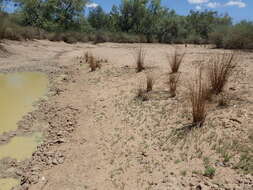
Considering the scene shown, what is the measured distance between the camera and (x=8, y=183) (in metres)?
2.88

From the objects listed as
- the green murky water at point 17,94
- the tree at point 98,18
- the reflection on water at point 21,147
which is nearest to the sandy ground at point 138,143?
the reflection on water at point 21,147

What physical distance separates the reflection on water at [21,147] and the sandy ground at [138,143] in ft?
0.53

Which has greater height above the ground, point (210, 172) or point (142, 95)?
point (142, 95)

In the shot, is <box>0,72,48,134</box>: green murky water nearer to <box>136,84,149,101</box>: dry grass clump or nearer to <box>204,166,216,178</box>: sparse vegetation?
<box>136,84,149,101</box>: dry grass clump

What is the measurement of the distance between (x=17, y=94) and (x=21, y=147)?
3098 millimetres

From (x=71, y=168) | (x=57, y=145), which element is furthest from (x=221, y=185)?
A: (x=57, y=145)

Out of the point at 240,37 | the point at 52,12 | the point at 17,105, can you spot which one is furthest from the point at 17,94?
the point at 52,12

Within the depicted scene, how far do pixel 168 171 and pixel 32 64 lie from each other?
905cm

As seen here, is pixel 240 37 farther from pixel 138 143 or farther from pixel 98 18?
pixel 98 18

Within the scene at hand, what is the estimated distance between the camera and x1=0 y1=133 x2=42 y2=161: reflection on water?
3523 mm

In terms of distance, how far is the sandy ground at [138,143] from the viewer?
2.57 metres

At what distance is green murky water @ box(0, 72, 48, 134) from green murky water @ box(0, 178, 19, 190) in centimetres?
152

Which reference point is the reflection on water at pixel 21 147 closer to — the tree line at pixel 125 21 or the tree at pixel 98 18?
the tree line at pixel 125 21

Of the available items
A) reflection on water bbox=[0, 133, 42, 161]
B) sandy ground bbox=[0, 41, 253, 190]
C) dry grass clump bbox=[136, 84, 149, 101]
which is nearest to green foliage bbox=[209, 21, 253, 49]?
sandy ground bbox=[0, 41, 253, 190]
